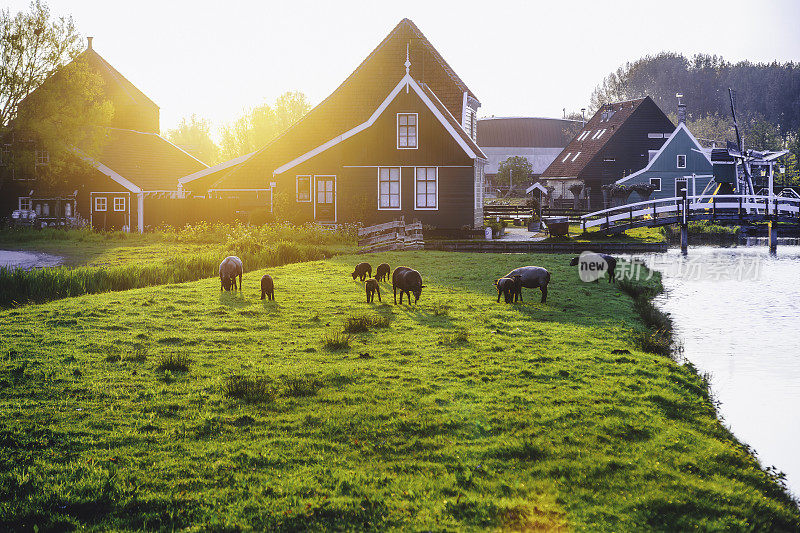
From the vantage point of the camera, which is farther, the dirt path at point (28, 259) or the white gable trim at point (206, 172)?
the white gable trim at point (206, 172)

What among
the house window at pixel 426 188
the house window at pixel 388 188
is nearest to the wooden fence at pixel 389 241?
the house window at pixel 426 188

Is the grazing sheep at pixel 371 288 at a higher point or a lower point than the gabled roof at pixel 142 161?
lower

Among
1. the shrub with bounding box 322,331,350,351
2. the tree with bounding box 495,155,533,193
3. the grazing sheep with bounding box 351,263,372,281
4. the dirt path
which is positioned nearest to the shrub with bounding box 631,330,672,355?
the shrub with bounding box 322,331,350,351

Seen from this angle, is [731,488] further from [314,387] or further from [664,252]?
[664,252]

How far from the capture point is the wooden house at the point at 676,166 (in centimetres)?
6719

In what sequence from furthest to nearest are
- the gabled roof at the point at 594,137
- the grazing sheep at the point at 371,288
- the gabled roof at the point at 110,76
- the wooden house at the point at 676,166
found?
the gabled roof at the point at 594,137
the wooden house at the point at 676,166
the gabled roof at the point at 110,76
the grazing sheep at the point at 371,288

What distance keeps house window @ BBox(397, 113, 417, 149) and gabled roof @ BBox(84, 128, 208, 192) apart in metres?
20.9

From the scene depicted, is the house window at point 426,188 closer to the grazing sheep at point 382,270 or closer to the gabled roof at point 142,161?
the grazing sheep at point 382,270

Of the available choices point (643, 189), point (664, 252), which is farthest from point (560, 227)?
point (643, 189)

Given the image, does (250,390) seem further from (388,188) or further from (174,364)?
(388,188)

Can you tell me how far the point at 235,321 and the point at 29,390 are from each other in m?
5.33

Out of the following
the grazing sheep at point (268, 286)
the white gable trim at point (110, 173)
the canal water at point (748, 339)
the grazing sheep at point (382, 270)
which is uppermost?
the white gable trim at point (110, 173)

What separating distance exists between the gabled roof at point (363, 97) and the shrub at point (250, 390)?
3398cm

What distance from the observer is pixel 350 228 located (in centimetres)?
3738
